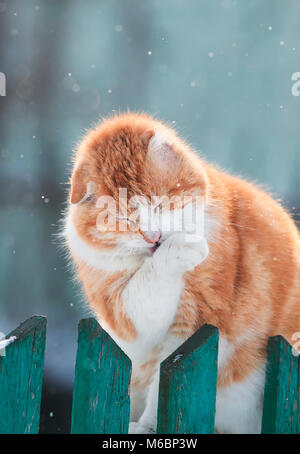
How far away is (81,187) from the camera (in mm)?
876

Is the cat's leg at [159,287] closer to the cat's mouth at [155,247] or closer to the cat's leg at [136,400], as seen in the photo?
the cat's mouth at [155,247]

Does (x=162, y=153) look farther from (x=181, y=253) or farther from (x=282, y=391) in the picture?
(x=282, y=391)

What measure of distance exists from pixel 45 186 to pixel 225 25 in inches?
27.8

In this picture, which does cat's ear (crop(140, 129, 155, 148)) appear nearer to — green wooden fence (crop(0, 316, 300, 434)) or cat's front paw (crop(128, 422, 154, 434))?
green wooden fence (crop(0, 316, 300, 434))

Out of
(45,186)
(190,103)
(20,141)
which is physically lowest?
(45,186)

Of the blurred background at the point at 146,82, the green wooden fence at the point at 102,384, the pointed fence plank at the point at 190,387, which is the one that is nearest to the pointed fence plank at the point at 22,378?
the green wooden fence at the point at 102,384

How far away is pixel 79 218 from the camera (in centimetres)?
92

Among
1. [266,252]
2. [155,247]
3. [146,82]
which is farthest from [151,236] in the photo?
[146,82]

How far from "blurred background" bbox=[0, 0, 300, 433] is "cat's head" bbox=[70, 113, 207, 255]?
39cm

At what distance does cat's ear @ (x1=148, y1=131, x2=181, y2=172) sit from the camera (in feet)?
2.81

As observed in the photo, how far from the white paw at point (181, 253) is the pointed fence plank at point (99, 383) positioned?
0.73ft

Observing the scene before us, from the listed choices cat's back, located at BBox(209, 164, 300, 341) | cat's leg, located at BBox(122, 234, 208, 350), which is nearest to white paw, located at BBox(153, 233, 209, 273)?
cat's leg, located at BBox(122, 234, 208, 350)
